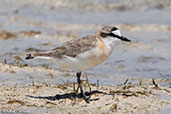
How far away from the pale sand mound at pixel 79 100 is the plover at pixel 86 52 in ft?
0.90

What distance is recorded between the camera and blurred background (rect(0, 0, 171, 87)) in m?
8.61

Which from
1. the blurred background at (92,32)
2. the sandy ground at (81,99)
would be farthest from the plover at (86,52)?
the blurred background at (92,32)

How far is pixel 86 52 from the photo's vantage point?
6137 millimetres

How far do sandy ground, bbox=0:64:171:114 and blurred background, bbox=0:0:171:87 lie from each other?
30.2 inches

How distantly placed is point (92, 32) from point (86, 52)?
6.63m

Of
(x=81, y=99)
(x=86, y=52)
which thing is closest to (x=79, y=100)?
(x=81, y=99)

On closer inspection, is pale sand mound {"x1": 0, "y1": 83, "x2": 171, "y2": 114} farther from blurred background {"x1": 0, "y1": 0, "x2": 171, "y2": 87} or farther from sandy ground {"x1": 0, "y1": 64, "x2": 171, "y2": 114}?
blurred background {"x1": 0, "y1": 0, "x2": 171, "y2": 87}

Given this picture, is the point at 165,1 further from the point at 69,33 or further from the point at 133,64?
the point at 133,64

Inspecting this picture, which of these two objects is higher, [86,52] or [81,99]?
[86,52]

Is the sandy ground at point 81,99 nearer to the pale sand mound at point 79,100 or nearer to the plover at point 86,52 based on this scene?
the pale sand mound at point 79,100

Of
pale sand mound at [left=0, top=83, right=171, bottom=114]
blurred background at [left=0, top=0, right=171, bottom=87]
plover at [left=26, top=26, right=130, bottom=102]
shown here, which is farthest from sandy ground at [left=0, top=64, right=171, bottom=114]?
blurred background at [left=0, top=0, right=171, bottom=87]

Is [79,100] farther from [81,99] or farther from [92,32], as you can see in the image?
[92,32]

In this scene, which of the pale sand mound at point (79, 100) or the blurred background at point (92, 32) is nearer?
the pale sand mound at point (79, 100)

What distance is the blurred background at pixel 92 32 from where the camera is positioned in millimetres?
8609
